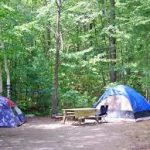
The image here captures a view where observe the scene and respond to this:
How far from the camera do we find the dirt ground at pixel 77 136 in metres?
10.0

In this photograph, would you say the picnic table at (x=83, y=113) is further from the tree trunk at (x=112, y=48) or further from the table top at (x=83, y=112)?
the tree trunk at (x=112, y=48)

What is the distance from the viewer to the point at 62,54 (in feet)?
64.8

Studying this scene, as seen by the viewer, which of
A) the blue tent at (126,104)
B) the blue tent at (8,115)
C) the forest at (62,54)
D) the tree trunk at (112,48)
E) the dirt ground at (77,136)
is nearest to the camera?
the dirt ground at (77,136)

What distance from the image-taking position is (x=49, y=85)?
2008 centimetres

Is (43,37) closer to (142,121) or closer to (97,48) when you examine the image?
(97,48)

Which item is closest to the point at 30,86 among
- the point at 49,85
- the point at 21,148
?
the point at 49,85

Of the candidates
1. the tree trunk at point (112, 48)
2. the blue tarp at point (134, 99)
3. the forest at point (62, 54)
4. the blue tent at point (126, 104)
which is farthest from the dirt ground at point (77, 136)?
the tree trunk at point (112, 48)

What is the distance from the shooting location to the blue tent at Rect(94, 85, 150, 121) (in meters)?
16.1

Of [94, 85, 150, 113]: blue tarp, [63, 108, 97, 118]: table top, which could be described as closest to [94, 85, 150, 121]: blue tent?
[94, 85, 150, 113]: blue tarp

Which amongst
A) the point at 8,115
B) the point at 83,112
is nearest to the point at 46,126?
the point at 8,115

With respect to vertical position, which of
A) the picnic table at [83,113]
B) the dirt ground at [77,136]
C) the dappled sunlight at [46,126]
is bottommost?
the dirt ground at [77,136]

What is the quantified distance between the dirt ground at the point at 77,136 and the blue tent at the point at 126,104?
1.07 m

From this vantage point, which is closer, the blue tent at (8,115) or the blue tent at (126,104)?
the blue tent at (8,115)

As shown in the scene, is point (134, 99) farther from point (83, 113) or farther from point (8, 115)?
point (8, 115)
